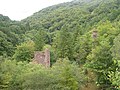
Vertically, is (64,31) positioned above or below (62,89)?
above

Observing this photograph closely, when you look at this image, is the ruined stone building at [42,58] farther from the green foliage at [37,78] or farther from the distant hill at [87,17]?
the distant hill at [87,17]

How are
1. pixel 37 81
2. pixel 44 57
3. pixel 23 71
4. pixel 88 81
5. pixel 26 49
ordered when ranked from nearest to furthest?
pixel 37 81 < pixel 23 71 < pixel 88 81 < pixel 44 57 < pixel 26 49

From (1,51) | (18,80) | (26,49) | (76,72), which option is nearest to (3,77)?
(18,80)

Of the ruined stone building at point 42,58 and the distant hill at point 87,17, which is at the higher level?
the distant hill at point 87,17

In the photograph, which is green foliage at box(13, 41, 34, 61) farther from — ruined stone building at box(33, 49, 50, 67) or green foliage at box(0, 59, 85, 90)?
green foliage at box(0, 59, 85, 90)

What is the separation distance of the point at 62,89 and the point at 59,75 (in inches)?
86.8

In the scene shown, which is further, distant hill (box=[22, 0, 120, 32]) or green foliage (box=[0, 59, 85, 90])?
distant hill (box=[22, 0, 120, 32])

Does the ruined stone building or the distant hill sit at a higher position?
the distant hill

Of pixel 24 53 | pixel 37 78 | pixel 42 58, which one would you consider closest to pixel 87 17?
pixel 24 53

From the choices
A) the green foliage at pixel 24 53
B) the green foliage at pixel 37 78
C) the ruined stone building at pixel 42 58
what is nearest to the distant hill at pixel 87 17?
the green foliage at pixel 24 53

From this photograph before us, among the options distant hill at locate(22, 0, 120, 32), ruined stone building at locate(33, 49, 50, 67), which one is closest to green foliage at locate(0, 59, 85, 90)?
ruined stone building at locate(33, 49, 50, 67)

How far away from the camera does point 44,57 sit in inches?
1860

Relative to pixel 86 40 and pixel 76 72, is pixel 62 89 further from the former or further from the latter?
pixel 86 40

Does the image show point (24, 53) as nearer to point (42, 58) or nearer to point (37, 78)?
point (42, 58)
